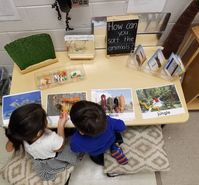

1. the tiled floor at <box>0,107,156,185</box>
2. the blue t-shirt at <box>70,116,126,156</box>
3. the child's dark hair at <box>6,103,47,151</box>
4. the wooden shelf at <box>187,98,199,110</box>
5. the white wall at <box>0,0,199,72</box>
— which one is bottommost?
the tiled floor at <box>0,107,156,185</box>

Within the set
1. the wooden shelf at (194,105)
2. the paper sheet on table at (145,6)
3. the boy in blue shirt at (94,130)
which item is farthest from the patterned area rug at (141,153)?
the paper sheet on table at (145,6)

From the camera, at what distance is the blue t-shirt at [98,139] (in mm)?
1163

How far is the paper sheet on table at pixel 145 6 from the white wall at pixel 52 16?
0.03 metres

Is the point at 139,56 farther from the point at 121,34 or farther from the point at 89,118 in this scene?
the point at 89,118

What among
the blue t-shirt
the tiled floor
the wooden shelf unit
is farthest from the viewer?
the tiled floor

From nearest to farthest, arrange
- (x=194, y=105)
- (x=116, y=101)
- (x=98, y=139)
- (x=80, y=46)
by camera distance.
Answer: (x=98, y=139) < (x=116, y=101) < (x=80, y=46) < (x=194, y=105)

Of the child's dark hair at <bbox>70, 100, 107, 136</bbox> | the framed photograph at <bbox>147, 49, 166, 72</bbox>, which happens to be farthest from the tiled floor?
the framed photograph at <bbox>147, 49, 166, 72</bbox>

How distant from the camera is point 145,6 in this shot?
123 cm

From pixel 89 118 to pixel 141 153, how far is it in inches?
18.9

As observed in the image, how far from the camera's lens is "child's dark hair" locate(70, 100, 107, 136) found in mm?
1018

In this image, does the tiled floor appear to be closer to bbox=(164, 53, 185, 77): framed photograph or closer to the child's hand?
the child's hand

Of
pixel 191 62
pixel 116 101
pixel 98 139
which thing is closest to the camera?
pixel 98 139

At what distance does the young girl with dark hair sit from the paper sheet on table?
71 cm

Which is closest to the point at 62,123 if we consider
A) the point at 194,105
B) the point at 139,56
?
the point at 139,56
